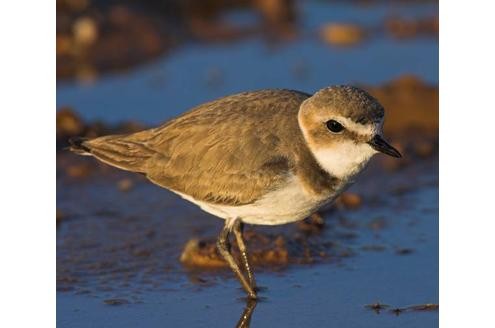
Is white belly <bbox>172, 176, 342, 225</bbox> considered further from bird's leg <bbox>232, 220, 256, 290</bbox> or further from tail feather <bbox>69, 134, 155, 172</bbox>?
tail feather <bbox>69, 134, 155, 172</bbox>

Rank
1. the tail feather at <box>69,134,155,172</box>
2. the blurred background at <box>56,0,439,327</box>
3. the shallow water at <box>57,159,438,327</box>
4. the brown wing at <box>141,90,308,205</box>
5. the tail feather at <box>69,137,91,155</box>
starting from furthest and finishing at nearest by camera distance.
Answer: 1. the tail feather at <box>69,137,91,155</box>
2. the tail feather at <box>69,134,155,172</box>
3. the blurred background at <box>56,0,439,327</box>
4. the shallow water at <box>57,159,438,327</box>
5. the brown wing at <box>141,90,308,205</box>

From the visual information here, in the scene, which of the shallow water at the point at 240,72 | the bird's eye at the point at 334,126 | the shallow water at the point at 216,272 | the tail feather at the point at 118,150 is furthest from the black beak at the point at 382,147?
the shallow water at the point at 240,72

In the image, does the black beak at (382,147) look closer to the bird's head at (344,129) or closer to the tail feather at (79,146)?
the bird's head at (344,129)

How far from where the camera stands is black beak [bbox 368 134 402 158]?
625cm

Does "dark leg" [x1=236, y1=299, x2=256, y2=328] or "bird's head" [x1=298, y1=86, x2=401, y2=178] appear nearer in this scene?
"bird's head" [x1=298, y1=86, x2=401, y2=178]

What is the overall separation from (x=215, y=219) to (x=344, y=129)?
2.50m

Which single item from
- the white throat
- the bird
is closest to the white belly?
the bird

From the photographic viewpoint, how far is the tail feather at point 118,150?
23.2ft

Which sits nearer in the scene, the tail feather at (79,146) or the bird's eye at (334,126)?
the bird's eye at (334,126)

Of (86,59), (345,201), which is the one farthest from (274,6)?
(345,201)

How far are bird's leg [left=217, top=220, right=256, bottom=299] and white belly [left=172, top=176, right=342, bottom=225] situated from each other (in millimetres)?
210

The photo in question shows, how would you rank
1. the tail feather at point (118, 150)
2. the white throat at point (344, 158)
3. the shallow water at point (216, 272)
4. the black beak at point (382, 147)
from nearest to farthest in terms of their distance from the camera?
the black beak at point (382, 147), the white throat at point (344, 158), the shallow water at point (216, 272), the tail feather at point (118, 150)

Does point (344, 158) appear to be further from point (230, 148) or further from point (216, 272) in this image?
point (216, 272)

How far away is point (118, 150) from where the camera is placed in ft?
23.5
